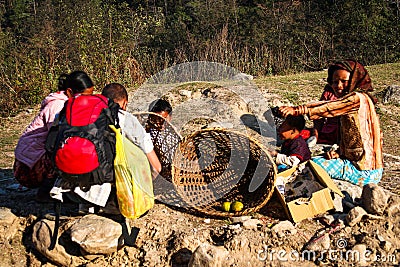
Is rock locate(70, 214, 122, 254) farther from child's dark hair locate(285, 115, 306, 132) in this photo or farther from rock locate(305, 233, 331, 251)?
child's dark hair locate(285, 115, 306, 132)

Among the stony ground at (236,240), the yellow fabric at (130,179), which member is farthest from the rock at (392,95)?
the yellow fabric at (130,179)

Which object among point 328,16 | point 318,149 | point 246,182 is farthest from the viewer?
point 328,16

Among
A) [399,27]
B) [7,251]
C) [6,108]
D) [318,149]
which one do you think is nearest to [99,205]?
[7,251]

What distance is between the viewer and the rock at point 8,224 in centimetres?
390

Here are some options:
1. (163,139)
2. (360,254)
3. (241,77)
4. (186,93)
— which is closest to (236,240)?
(360,254)

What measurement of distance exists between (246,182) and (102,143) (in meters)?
1.59

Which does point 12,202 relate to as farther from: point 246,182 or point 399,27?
point 399,27

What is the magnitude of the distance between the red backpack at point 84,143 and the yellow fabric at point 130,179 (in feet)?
0.17

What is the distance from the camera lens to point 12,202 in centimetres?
438

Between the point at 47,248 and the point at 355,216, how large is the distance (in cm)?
233

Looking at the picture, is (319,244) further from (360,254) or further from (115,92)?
(115,92)

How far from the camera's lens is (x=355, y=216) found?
359 centimetres

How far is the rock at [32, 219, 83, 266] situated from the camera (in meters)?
3.62

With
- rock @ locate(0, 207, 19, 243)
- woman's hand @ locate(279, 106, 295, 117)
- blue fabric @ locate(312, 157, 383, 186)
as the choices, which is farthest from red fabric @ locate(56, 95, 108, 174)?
blue fabric @ locate(312, 157, 383, 186)
